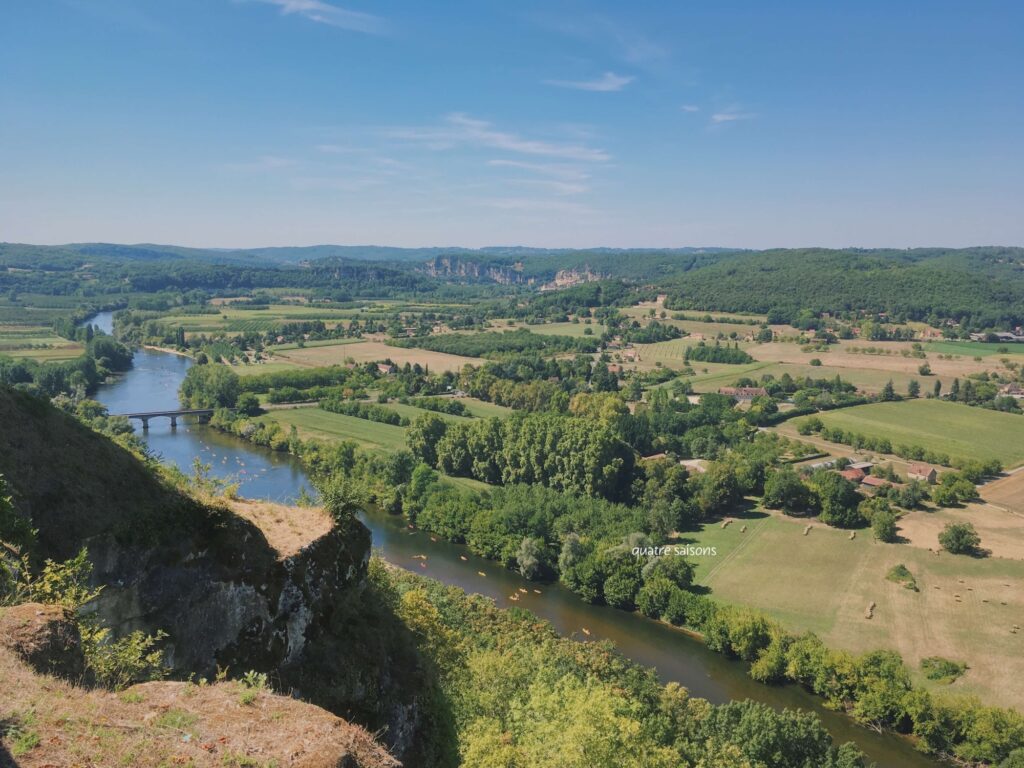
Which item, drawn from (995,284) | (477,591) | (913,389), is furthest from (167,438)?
(995,284)

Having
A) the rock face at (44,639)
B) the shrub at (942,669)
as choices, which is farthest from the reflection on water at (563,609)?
the rock face at (44,639)

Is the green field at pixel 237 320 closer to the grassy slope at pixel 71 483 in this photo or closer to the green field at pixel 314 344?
the green field at pixel 314 344

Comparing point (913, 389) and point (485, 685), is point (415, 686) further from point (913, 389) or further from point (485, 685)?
point (913, 389)

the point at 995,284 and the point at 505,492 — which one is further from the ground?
the point at 995,284

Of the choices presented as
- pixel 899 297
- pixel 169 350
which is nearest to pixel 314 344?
pixel 169 350

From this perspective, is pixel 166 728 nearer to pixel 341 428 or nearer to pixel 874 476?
pixel 874 476

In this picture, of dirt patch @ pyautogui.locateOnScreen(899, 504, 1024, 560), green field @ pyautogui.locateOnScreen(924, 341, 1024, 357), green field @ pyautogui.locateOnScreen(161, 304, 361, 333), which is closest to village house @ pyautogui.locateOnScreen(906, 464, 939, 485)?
dirt patch @ pyautogui.locateOnScreen(899, 504, 1024, 560)

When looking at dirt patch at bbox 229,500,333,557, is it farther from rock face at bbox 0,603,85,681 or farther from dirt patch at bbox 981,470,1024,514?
dirt patch at bbox 981,470,1024,514
